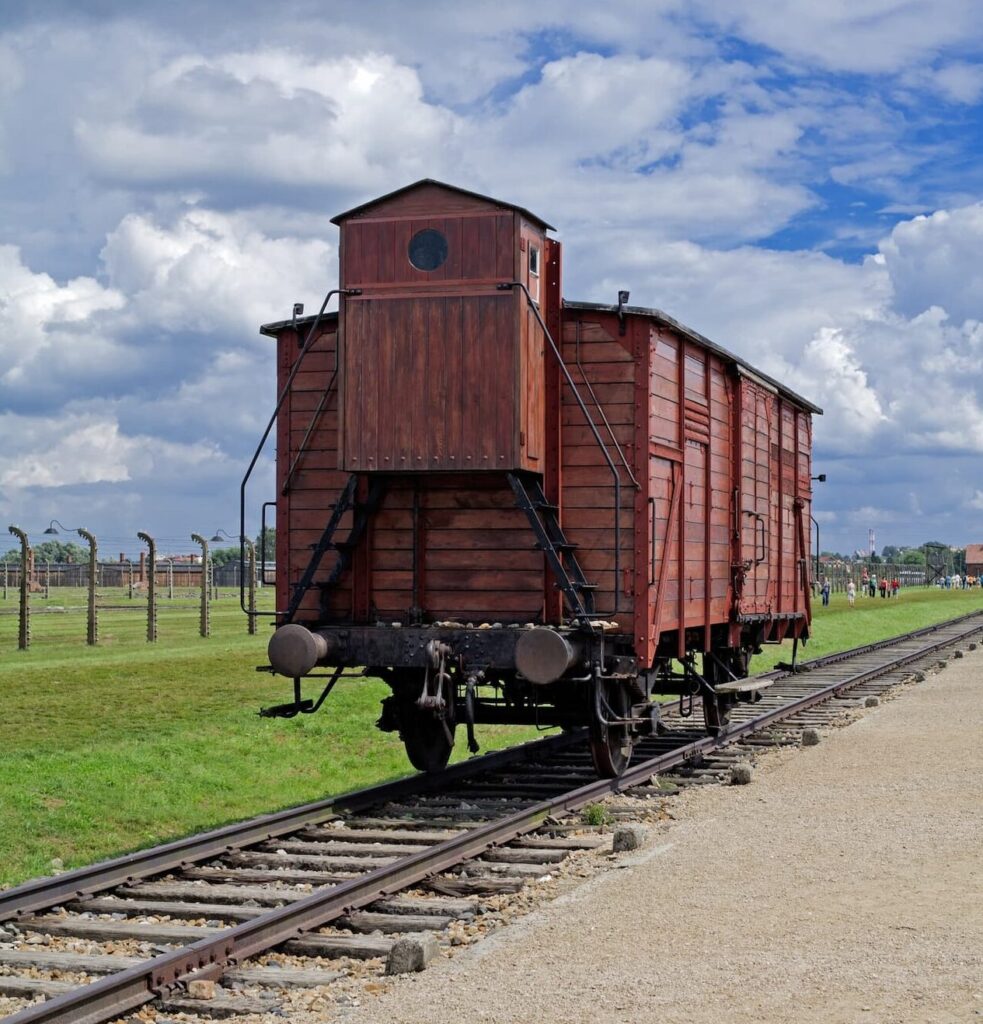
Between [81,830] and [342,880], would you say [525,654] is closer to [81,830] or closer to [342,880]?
[342,880]

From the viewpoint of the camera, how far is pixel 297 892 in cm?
895

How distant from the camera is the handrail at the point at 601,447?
11672 millimetres

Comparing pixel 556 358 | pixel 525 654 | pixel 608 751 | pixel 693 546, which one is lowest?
pixel 608 751

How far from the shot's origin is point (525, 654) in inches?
445

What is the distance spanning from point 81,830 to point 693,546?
6250 millimetres

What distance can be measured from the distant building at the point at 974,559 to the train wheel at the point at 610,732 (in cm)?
15816

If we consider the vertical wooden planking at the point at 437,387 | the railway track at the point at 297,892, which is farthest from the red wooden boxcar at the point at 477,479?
the railway track at the point at 297,892

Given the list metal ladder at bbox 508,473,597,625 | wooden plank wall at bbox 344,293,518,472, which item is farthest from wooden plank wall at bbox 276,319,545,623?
wooden plank wall at bbox 344,293,518,472

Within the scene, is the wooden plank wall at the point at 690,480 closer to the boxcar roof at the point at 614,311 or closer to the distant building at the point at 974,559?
the boxcar roof at the point at 614,311

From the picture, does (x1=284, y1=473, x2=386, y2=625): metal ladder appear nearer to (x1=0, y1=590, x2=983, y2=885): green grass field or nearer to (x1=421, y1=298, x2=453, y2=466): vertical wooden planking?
(x1=421, y1=298, x2=453, y2=466): vertical wooden planking

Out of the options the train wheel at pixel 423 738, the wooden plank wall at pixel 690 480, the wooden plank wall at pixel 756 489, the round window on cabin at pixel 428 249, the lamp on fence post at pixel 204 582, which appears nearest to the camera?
the round window on cabin at pixel 428 249

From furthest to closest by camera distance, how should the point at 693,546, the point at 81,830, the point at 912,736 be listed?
the point at 912,736, the point at 693,546, the point at 81,830

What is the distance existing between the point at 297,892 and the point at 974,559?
16827 centimetres

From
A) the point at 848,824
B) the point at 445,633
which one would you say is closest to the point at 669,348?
the point at 445,633
